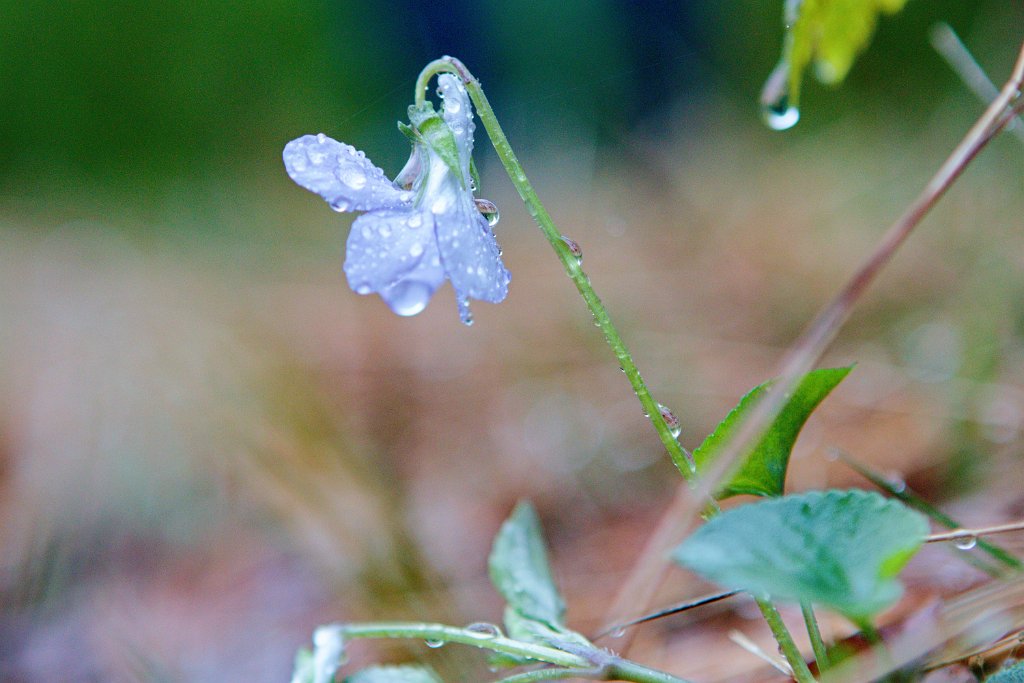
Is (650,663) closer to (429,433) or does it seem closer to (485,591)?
(485,591)

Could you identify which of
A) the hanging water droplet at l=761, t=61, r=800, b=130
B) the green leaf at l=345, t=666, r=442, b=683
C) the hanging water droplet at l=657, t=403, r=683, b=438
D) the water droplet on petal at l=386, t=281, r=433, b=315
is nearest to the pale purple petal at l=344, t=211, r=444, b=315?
the water droplet on petal at l=386, t=281, r=433, b=315

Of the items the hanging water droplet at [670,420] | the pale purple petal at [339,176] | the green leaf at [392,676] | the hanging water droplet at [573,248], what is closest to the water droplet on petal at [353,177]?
the pale purple petal at [339,176]

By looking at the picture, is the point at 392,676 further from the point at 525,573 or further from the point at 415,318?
the point at 415,318

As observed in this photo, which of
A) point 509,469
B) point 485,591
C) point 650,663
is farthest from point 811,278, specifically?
point 650,663

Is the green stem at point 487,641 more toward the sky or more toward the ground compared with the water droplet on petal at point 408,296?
more toward the ground

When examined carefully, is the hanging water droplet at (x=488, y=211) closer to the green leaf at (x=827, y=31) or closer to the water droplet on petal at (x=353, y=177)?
the water droplet on petal at (x=353, y=177)

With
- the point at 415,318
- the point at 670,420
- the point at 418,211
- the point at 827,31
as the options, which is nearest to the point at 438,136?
the point at 418,211
